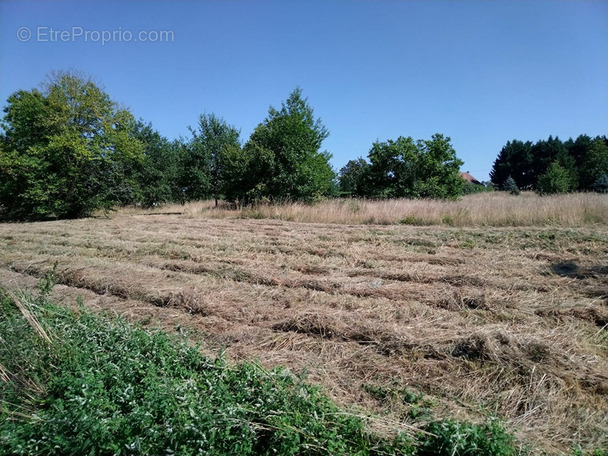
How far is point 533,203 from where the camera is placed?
10.2 metres

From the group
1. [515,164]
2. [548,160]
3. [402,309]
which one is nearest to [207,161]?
[402,309]

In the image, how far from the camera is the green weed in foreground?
1.79 meters

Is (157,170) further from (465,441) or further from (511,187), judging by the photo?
(511,187)

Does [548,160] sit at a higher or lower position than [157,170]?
higher

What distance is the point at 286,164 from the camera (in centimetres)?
1644

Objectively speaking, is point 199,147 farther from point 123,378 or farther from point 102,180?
point 123,378

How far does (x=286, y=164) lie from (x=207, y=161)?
761 cm

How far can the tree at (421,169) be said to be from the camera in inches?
824

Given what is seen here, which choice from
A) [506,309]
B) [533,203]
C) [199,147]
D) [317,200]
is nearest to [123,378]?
[506,309]

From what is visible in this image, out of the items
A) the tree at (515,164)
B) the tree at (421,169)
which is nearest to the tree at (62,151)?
the tree at (421,169)

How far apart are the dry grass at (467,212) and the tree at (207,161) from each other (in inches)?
302

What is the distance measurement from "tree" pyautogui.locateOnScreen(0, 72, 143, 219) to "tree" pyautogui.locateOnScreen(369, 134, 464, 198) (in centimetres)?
1716

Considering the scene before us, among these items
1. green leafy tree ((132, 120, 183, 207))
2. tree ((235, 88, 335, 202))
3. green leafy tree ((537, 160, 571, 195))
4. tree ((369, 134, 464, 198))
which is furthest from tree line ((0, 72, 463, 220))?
green leafy tree ((537, 160, 571, 195))

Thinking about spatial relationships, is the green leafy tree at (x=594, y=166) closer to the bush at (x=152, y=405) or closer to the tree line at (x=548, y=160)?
the tree line at (x=548, y=160)
